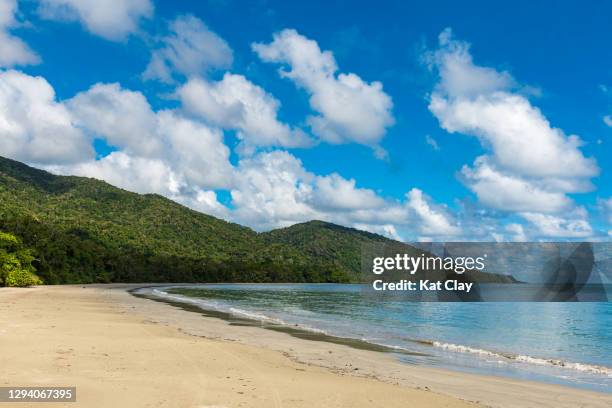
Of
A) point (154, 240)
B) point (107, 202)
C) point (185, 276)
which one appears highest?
point (107, 202)

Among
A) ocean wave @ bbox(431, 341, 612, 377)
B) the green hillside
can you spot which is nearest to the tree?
the green hillside

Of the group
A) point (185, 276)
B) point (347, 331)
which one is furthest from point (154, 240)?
point (347, 331)

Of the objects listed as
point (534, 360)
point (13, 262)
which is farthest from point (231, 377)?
point (13, 262)

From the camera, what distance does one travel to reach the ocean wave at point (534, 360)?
19469mm

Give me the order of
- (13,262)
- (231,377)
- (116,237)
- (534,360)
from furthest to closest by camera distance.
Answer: (116,237)
(13,262)
(534,360)
(231,377)

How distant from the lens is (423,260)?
142 meters

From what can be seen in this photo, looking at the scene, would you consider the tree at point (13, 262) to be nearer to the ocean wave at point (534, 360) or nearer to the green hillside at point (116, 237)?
the green hillside at point (116, 237)

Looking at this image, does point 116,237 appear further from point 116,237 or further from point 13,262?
point 13,262

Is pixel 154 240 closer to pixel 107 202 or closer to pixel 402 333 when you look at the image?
pixel 107 202

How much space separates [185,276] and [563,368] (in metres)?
134

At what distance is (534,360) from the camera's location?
21.2 m

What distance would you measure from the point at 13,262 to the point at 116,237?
79.3 meters

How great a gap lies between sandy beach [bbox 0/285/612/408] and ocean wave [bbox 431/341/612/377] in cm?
565

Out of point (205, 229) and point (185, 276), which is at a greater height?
point (205, 229)
